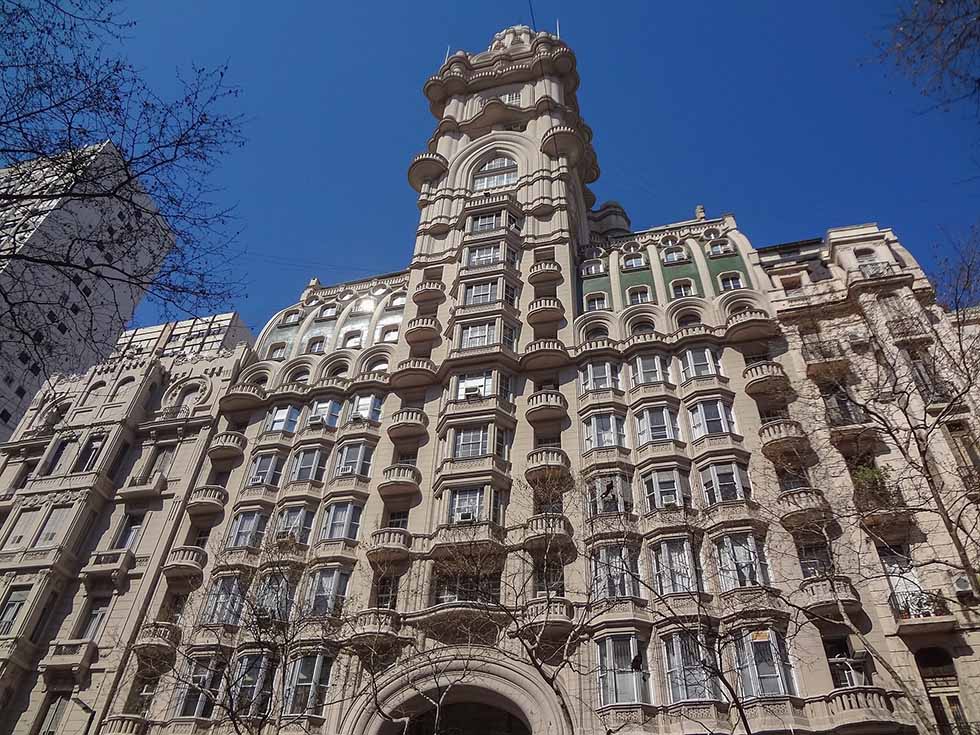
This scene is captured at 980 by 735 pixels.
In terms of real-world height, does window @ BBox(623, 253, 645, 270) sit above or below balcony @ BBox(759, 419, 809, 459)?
above

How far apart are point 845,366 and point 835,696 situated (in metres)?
15.3

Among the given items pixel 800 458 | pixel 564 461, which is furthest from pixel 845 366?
pixel 564 461

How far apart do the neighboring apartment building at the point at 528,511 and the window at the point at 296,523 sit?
7.2 inches

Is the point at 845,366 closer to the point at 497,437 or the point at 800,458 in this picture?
the point at 800,458

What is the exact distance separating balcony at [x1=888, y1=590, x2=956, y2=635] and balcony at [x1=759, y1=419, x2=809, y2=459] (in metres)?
7.42

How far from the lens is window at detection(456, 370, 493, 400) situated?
40.3 meters

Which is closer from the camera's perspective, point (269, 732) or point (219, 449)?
point (269, 732)

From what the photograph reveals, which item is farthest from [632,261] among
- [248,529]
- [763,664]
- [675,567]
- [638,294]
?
[248,529]

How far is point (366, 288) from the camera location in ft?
180

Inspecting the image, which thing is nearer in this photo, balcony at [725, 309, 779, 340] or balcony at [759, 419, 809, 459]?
balcony at [759, 419, 809, 459]

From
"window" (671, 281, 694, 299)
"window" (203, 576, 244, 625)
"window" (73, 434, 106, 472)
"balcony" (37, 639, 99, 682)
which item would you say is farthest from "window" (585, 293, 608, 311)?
"balcony" (37, 639, 99, 682)

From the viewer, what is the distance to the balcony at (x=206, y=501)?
39.4 m

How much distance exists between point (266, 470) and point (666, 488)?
21294mm

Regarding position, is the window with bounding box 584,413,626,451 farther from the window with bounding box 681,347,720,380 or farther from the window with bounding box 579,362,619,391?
the window with bounding box 681,347,720,380
